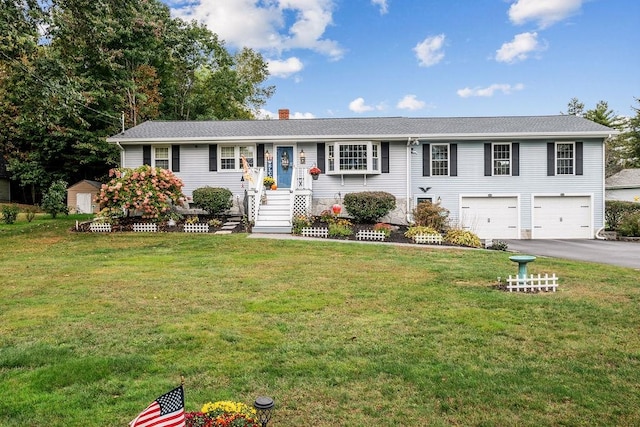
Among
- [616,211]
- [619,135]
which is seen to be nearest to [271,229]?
[616,211]

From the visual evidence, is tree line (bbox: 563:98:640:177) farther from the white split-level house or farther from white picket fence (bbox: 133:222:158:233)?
white picket fence (bbox: 133:222:158:233)

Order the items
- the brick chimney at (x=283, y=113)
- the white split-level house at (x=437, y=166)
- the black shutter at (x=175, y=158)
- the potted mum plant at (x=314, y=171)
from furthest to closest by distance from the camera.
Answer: the brick chimney at (x=283, y=113)
the black shutter at (x=175, y=158)
the white split-level house at (x=437, y=166)
the potted mum plant at (x=314, y=171)

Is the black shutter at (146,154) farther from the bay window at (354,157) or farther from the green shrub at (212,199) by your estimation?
the bay window at (354,157)

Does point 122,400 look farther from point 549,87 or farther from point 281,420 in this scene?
point 549,87

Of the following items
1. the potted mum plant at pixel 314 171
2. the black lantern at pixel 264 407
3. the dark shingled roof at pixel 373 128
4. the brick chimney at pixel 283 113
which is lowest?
the black lantern at pixel 264 407

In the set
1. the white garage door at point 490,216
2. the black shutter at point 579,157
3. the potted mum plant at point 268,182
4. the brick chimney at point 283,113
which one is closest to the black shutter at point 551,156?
the black shutter at point 579,157

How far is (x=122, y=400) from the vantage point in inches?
136

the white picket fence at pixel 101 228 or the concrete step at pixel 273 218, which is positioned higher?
the concrete step at pixel 273 218

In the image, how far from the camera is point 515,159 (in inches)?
706

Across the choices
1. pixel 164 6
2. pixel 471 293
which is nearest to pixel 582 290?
pixel 471 293

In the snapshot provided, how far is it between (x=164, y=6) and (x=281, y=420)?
31.8 metres

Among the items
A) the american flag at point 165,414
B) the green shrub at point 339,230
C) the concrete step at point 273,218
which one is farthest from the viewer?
the concrete step at point 273,218

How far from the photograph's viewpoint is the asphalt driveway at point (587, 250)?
465 inches

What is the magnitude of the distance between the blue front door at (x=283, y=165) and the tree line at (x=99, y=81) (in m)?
6.79
